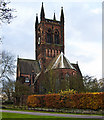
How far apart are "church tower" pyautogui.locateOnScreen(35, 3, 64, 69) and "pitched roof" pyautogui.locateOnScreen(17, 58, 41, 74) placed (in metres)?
1.96

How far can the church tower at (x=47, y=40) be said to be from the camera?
184 feet

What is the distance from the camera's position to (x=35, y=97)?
97.9 feet

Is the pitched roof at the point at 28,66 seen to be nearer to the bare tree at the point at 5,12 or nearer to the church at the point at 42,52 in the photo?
the church at the point at 42,52

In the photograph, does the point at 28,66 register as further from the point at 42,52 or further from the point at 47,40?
the point at 47,40

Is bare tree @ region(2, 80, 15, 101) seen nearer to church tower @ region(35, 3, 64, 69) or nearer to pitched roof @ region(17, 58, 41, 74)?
pitched roof @ region(17, 58, 41, 74)

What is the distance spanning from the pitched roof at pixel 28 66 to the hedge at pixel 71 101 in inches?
1019

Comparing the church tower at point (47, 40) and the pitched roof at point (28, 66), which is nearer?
the church tower at point (47, 40)

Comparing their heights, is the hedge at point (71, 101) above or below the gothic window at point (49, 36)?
below

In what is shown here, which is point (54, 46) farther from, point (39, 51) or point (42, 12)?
point (42, 12)

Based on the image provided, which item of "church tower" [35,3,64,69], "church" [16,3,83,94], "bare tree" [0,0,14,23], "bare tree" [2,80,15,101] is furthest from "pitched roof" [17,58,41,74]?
"bare tree" [0,0,14,23]

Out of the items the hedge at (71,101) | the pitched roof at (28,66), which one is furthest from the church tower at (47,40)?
the hedge at (71,101)

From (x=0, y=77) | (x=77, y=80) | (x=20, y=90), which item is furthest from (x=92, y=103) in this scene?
(x=0, y=77)

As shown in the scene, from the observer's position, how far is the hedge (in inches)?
820

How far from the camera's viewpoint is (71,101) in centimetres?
2394
